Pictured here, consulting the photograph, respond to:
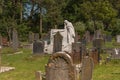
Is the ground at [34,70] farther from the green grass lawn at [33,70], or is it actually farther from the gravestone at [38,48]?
the gravestone at [38,48]

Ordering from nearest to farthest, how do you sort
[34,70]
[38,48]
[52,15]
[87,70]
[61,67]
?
[61,67] → [87,70] → [34,70] → [38,48] → [52,15]

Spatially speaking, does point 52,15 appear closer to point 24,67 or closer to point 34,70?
point 24,67

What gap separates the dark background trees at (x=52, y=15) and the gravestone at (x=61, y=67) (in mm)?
36776

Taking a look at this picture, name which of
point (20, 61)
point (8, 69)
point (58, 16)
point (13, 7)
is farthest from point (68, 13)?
point (8, 69)

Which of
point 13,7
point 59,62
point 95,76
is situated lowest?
point 95,76

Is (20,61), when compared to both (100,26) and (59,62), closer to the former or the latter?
(59,62)

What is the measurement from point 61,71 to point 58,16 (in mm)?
41248

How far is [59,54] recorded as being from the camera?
9.98 meters

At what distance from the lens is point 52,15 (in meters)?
50.5

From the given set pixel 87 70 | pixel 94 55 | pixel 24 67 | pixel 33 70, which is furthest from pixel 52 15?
pixel 87 70

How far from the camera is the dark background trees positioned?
48.8m

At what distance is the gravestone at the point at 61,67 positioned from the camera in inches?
389

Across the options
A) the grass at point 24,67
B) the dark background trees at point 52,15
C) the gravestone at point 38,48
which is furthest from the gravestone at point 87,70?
the dark background trees at point 52,15

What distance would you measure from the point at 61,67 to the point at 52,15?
1603 inches
